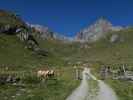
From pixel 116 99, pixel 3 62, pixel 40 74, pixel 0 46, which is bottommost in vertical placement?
pixel 116 99

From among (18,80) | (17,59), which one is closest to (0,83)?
(18,80)

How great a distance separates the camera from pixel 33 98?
32.5m

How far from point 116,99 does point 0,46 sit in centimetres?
17402

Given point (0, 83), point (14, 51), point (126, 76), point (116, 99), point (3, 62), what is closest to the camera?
point (116, 99)

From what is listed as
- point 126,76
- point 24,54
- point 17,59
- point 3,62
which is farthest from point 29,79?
point 24,54

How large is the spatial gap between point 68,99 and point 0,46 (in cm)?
17228

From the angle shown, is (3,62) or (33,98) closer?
(33,98)

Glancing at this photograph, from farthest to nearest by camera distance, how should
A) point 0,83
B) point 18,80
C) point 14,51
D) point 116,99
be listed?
1. point 14,51
2. point 18,80
3. point 0,83
4. point 116,99

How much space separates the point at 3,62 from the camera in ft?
540

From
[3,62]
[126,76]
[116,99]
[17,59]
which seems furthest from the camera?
[17,59]

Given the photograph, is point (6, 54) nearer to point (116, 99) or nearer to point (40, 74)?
point (40, 74)

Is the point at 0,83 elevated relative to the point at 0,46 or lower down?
lower down

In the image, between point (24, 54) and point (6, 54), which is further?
point (24, 54)

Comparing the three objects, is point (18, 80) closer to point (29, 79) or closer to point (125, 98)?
point (29, 79)
